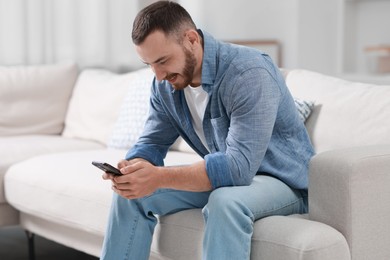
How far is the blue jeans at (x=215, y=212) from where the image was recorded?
1.86 m

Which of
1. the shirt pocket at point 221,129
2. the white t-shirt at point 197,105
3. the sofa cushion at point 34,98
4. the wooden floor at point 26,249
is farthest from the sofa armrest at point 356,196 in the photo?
the sofa cushion at point 34,98

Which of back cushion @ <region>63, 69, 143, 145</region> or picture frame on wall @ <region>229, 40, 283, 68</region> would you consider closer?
back cushion @ <region>63, 69, 143, 145</region>

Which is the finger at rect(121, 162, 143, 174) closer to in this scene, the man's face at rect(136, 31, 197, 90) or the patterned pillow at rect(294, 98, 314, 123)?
the man's face at rect(136, 31, 197, 90)

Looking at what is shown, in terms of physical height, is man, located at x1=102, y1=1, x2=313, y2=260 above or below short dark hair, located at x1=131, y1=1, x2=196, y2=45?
below

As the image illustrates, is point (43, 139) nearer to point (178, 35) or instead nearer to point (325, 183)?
point (178, 35)

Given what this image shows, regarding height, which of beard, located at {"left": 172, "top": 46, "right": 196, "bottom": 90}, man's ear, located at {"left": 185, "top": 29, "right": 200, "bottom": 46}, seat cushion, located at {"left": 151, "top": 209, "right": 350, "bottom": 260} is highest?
man's ear, located at {"left": 185, "top": 29, "right": 200, "bottom": 46}

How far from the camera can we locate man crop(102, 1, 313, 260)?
194 centimetres

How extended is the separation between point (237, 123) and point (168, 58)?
25 centimetres

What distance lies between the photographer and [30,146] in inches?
131

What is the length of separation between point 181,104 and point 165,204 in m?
0.29

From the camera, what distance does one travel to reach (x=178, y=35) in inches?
78.6

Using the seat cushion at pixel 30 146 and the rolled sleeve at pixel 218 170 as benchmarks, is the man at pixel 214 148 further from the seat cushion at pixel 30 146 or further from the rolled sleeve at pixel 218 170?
the seat cushion at pixel 30 146

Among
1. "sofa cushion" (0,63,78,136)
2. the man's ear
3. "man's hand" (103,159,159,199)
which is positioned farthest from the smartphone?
"sofa cushion" (0,63,78,136)

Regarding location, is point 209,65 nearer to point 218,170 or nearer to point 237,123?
point 237,123
